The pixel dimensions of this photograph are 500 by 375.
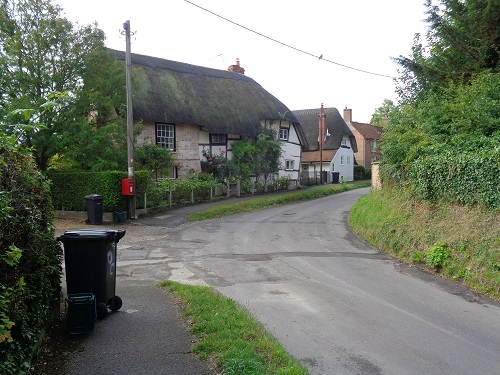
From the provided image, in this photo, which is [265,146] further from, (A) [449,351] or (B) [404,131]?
(A) [449,351]

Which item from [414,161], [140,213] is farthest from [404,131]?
[140,213]

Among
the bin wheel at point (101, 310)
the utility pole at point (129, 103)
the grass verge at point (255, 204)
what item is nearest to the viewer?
the bin wheel at point (101, 310)

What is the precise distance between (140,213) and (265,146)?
42.6 ft

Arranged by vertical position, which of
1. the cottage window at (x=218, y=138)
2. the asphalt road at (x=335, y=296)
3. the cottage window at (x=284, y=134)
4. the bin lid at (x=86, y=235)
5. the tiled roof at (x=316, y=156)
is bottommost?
the asphalt road at (x=335, y=296)

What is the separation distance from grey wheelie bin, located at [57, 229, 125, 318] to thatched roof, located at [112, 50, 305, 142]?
52.2ft

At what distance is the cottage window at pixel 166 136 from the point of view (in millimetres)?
24844

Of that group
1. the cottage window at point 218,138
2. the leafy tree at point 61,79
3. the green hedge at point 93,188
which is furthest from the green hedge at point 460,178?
the cottage window at point 218,138

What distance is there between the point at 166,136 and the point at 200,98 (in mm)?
3925

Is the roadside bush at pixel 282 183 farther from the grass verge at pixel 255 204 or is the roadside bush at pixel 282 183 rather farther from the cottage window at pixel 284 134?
the cottage window at pixel 284 134

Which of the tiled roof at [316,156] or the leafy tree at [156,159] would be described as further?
the tiled roof at [316,156]

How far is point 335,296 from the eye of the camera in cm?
784

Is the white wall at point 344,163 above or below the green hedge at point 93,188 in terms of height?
above

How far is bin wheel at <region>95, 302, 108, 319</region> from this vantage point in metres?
6.11

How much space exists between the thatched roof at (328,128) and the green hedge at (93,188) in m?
28.5
